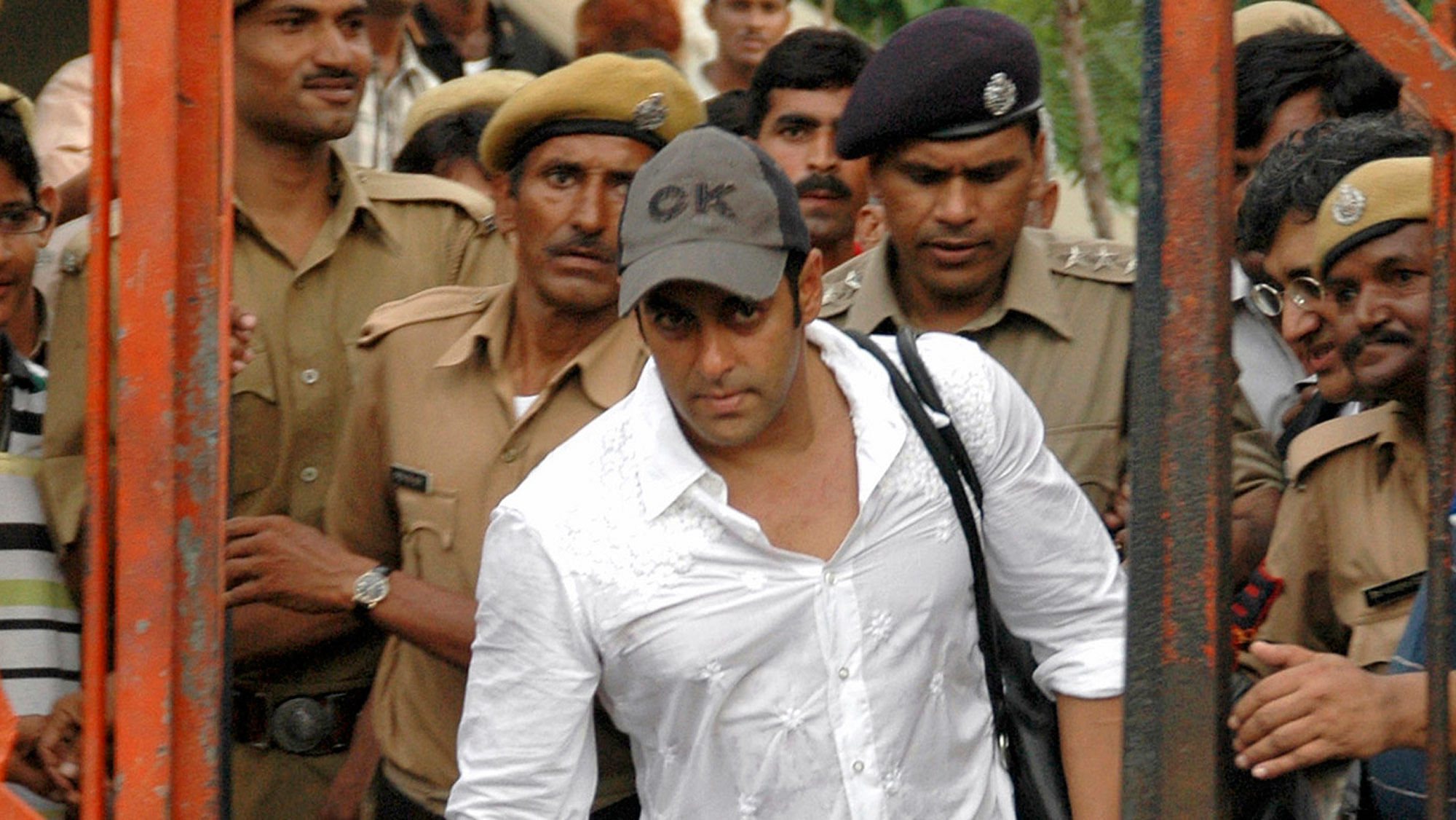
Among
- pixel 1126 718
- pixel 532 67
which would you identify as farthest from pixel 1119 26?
pixel 1126 718

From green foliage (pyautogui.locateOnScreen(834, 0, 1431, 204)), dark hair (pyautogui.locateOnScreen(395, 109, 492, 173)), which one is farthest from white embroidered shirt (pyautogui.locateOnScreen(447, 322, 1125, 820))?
green foliage (pyautogui.locateOnScreen(834, 0, 1431, 204))

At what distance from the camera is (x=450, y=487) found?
9.82 feet

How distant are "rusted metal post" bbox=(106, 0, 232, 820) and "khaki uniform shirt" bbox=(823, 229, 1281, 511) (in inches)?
56.8

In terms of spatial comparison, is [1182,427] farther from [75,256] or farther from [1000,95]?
[75,256]

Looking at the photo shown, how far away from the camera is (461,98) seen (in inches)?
181

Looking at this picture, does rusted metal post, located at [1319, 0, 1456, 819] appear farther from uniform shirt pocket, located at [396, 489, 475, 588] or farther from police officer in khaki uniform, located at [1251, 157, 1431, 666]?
uniform shirt pocket, located at [396, 489, 475, 588]

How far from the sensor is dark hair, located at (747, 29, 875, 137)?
14.0ft

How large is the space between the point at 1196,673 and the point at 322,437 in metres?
1.98

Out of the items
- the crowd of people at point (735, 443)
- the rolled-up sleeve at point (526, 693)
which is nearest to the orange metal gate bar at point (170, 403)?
the crowd of people at point (735, 443)

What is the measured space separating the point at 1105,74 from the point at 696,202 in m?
3.14

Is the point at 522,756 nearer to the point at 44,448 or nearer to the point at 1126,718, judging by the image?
the point at 1126,718

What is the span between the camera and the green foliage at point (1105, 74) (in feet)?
16.7

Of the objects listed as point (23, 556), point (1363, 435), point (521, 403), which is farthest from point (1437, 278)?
point (23, 556)

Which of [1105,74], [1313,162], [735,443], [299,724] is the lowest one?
[299,724]
